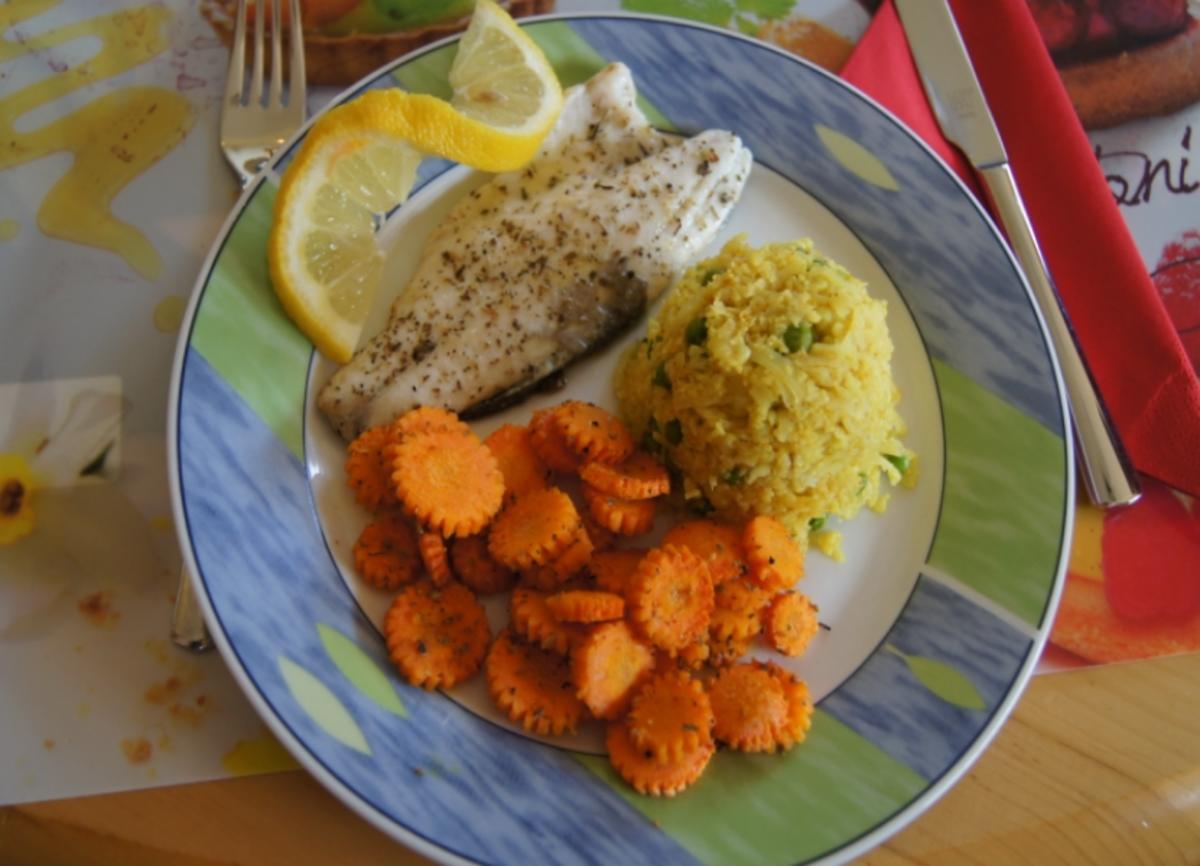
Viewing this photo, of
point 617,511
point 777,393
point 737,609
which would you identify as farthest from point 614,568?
point 777,393

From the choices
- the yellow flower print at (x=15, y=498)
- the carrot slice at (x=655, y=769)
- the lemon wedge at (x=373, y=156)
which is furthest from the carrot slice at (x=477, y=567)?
the yellow flower print at (x=15, y=498)

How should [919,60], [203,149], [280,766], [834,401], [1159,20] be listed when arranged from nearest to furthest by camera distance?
[280,766], [834,401], [203,149], [919,60], [1159,20]

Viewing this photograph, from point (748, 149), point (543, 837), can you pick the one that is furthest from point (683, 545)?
point (748, 149)

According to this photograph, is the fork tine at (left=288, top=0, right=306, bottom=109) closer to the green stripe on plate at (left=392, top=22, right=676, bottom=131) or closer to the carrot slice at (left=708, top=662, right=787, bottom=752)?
the green stripe on plate at (left=392, top=22, right=676, bottom=131)

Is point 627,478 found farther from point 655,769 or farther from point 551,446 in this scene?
point 655,769

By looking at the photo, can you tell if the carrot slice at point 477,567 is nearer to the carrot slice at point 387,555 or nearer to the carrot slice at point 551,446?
the carrot slice at point 387,555

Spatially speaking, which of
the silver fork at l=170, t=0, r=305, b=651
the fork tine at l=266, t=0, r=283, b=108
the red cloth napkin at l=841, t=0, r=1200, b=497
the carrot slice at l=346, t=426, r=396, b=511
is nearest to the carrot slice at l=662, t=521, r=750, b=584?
the carrot slice at l=346, t=426, r=396, b=511

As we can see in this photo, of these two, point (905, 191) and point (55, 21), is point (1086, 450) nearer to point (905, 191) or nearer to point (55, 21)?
point (905, 191)
